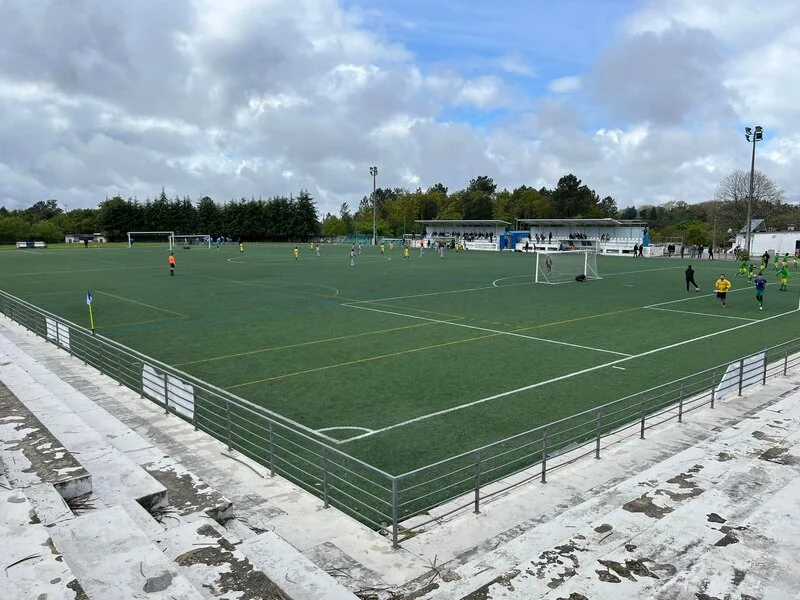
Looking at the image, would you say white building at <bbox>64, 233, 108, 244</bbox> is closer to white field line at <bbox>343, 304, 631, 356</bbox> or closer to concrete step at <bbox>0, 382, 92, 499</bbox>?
white field line at <bbox>343, 304, 631, 356</bbox>

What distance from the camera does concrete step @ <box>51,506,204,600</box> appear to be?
557 cm

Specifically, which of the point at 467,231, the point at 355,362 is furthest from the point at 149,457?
the point at 467,231

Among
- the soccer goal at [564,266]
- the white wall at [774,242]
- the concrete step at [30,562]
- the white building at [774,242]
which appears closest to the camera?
the concrete step at [30,562]

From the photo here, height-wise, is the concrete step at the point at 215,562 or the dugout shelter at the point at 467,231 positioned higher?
the dugout shelter at the point at 467,231

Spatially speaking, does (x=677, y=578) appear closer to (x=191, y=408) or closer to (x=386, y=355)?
(x=191, y=408)

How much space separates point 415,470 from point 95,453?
5157mm

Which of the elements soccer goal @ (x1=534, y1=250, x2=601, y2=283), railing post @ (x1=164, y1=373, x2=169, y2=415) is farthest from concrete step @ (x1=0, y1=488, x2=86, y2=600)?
soccer goal @ (x1=534, y1=250, x2=601, y2=283)

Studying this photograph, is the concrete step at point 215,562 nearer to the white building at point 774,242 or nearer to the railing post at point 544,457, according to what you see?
the railing post at point 544,457

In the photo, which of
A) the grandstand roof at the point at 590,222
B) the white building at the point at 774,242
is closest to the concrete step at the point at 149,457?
the white building at the point at 774,242

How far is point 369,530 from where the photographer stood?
7875 mm

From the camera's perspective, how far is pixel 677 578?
654 centimetres

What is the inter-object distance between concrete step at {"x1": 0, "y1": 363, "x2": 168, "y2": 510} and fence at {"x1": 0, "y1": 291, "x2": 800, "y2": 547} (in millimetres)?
1706

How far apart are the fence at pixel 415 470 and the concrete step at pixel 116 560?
239cm

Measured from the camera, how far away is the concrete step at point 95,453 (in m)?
8.09
